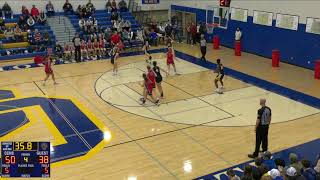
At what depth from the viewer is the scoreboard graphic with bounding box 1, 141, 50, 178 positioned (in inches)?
286

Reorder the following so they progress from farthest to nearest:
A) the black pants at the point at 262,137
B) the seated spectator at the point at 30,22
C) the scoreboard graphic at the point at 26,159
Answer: the seated spectator at the point at 30,22 → the black pants at the point at 262,137 → the scoreboard graphic at the point at 26,159

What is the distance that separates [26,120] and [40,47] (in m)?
12.3

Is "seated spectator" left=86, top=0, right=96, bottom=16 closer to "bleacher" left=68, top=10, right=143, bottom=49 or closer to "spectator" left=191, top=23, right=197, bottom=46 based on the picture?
"bleacher" left=68, top=10, right=143, bottom=49

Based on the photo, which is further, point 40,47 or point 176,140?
point 40,47

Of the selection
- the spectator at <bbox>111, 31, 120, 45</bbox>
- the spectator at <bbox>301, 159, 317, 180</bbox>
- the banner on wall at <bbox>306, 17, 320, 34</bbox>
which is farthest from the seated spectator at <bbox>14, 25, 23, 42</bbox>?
the spectator at <bbox>301, 159, 317, 180</bbox>

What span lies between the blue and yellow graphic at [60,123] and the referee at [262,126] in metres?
5.00

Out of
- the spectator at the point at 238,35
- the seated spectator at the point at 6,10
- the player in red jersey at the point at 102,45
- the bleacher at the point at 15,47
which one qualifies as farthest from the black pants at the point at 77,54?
the spectator at the point at 238,35

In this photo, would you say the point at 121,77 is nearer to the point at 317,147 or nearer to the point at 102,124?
the point at 102,124

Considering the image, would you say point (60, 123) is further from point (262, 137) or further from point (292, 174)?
point (292, 174)

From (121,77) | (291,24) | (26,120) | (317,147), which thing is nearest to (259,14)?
(291,24)

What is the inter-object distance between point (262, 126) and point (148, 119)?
16.6ft

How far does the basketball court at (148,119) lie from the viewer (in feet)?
37.8

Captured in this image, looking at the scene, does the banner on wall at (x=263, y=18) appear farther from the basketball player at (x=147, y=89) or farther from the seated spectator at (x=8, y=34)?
the seated spectator at (x=8, y=34)

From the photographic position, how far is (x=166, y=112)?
15656mm
